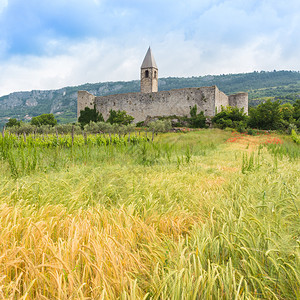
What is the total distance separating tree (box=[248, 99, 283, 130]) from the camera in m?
21.6

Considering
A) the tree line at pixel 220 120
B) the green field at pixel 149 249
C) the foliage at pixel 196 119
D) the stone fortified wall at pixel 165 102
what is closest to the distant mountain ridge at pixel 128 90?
the stone fortified wall at pixel 165 102

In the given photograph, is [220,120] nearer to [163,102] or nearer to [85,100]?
[163,102]

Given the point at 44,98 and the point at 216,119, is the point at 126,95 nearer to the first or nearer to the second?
the point at 216,119

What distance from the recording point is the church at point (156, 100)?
93.3ft

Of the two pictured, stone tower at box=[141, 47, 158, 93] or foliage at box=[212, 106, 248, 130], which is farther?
stone tower at box=[141, 47, 158, 93]

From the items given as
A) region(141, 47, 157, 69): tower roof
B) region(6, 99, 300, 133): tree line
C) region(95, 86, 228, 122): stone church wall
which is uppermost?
region(141, 47, 157, 69): tower roof

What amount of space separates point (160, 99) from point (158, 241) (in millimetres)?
30088

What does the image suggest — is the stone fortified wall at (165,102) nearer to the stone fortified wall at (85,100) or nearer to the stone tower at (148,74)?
the stone fortified wall at (85,100)

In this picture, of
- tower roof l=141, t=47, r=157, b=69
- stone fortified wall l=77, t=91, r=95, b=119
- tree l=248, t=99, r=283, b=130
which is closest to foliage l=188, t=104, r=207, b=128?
tree l=248, t=99, r=283, b=130

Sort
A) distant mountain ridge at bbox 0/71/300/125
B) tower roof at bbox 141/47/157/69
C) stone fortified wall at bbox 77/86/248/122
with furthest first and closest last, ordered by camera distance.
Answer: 1. distant mountain ridge at bbox 0/71/300/125
2. tower roof at bbox 141/47/157/69
3. stone fortified wall at bbox 77/86/248/122

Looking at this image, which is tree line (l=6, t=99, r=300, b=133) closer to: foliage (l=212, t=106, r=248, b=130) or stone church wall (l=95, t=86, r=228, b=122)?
foliage (l=212, t=106, r=248, b=130)

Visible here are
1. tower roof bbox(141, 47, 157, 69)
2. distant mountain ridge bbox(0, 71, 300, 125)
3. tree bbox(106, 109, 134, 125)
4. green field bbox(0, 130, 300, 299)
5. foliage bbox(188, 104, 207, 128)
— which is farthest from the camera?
distant mountain ridge bbox(0, 71, 300, 125)

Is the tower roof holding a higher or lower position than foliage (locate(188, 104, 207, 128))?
higher

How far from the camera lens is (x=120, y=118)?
29.6 m
